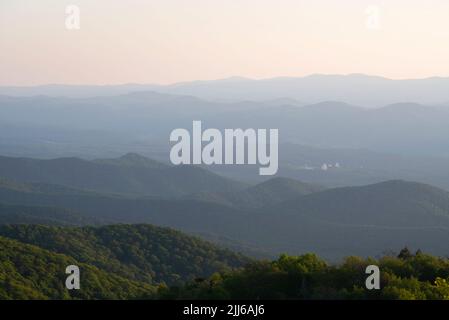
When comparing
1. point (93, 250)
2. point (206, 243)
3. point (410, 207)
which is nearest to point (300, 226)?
point (410, 207)

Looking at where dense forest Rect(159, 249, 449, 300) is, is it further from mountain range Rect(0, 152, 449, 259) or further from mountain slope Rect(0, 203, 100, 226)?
mountain slope Rect(0, 203, 100, 226)

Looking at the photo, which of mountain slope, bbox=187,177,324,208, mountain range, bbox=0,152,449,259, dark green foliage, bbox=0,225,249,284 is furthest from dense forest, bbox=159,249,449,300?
mountain slope, bbox=187,177,324,208

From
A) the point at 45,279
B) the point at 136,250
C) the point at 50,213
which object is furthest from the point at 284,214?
the point at 45,279

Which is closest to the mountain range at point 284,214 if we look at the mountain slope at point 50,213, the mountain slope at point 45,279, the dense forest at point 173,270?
the mountain slope at point 50,213

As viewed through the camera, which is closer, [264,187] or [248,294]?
[248,294]

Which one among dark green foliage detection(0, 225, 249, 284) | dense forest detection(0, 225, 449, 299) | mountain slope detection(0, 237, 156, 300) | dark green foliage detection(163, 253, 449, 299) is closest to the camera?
dark green foliage detection(163, 253, 449, 299)

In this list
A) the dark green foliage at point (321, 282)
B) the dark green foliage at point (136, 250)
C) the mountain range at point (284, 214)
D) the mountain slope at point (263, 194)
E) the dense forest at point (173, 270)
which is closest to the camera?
the dark green foliage at point (321, 282)

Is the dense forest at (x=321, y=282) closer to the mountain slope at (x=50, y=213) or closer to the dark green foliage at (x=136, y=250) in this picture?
the dark green foliage at (x=136, y=250)
